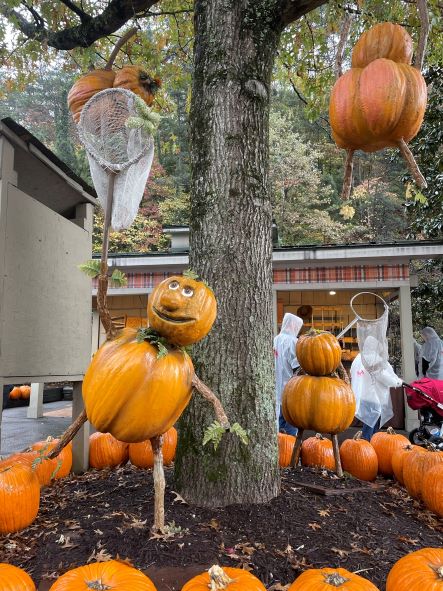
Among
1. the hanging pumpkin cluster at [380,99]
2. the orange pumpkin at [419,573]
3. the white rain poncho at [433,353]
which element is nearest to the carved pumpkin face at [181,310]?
the hanging pumpkin cluster at [380,99]

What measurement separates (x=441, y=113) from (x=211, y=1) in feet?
27.8

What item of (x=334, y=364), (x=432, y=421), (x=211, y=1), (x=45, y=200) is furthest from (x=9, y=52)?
(x=432, y=421)

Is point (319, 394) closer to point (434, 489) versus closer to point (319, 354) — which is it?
point (319, 354)

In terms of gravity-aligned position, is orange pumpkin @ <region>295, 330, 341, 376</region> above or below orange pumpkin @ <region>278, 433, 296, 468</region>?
above

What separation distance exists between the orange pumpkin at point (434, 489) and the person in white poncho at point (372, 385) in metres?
3.53

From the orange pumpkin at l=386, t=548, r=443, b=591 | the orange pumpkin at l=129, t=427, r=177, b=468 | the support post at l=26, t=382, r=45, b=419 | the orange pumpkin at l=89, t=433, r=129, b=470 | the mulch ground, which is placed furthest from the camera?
the support post at l=26, t=382, r=45, b=419

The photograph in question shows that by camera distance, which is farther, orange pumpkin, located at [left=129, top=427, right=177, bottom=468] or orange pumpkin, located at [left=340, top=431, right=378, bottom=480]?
orange pumpkin, located at [left=340, top=431, right=378, bottom=480]

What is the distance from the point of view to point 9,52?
6051 millimetres

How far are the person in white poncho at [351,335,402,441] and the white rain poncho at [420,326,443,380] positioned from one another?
3.63 metres

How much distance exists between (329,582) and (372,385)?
5563 millimetres

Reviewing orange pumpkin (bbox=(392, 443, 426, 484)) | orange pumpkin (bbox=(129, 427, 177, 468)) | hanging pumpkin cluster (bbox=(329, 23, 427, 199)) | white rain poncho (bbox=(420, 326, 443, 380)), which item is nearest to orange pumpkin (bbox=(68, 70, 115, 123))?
hanging pumpkin cluster (bbox=(329, 23, 427, 199))

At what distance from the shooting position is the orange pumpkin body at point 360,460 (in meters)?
3.83

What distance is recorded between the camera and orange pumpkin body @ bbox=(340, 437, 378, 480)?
3828 mm

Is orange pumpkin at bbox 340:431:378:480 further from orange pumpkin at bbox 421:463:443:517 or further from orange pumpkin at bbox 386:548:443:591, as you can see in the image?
orange pumpkin at bbox 386:548:443:591
